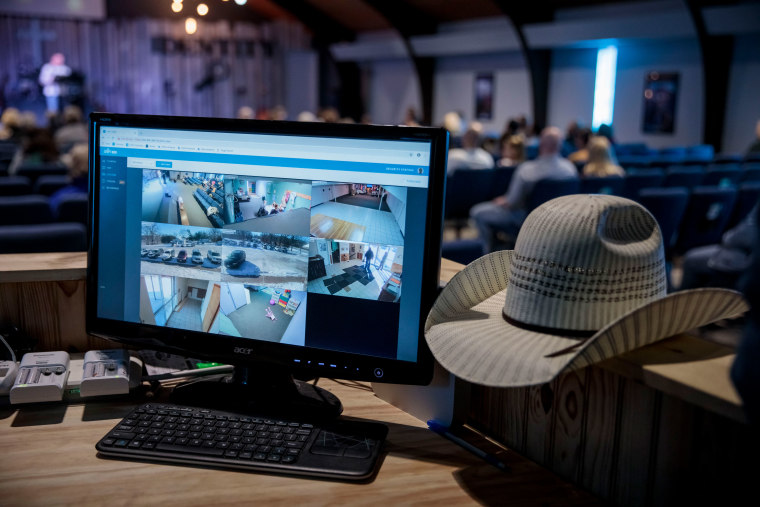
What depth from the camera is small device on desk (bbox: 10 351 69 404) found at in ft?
4.60

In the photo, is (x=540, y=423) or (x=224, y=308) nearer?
(x=540, y=423)

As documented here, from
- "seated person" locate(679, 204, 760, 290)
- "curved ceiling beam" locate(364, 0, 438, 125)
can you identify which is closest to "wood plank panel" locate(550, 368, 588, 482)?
"seated person" locate(679, 204, 760, 290)

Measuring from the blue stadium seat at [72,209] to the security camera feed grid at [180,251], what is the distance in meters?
2.46

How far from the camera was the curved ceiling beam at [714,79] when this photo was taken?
33.0 ft

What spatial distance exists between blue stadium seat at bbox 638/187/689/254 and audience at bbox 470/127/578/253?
0.89 m

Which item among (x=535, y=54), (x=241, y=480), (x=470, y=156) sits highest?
(x=535, y=54)

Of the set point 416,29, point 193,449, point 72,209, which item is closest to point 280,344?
point 193,449

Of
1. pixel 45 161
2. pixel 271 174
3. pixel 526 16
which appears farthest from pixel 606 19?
pixel 271 174

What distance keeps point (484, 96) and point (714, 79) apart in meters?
5.44

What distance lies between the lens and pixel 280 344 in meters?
1.34

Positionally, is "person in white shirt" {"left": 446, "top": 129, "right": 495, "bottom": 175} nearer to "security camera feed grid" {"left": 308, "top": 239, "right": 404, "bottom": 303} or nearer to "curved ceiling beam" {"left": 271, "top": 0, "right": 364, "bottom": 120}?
"security camera feed grid" {"left": 308, "top": 239, "right": 404, "bottom": 303}

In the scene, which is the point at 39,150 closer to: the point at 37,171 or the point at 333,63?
the point at 37,171

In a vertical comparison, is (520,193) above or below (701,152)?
below

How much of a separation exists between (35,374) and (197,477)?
0.51 m
